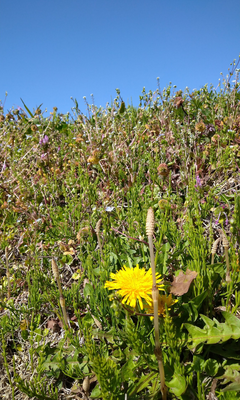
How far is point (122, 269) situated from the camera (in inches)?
51.9

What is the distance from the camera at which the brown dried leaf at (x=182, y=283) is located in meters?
1.36

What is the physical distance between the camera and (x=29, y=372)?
5.12 ft

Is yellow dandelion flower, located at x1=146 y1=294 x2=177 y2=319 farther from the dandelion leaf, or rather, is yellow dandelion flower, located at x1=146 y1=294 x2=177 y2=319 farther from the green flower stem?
the green flower stem

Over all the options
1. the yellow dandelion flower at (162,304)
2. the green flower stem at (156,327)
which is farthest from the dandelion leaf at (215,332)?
the green flower stem at (156,327)

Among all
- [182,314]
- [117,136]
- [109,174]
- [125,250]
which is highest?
[117,136]

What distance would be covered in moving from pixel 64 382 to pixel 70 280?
2.34ft

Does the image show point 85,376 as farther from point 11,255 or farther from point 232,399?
point 11,255

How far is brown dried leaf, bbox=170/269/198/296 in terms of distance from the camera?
136cm

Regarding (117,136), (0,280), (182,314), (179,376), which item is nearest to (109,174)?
(117,136)

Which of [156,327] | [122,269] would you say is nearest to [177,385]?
[156,327]

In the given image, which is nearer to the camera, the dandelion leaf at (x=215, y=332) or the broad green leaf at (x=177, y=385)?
the broad green leaf at (x=177, y=385)

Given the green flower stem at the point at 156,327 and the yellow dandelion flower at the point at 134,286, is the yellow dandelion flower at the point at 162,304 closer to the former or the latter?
the yellow dandelion flower at the point at 134,286

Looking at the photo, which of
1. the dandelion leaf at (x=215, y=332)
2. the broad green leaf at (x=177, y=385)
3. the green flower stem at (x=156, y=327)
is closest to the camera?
the green flower stem at (x=156, y=327)

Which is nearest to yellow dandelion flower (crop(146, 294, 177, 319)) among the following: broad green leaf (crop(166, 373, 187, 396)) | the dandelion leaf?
the dandelion leaf
